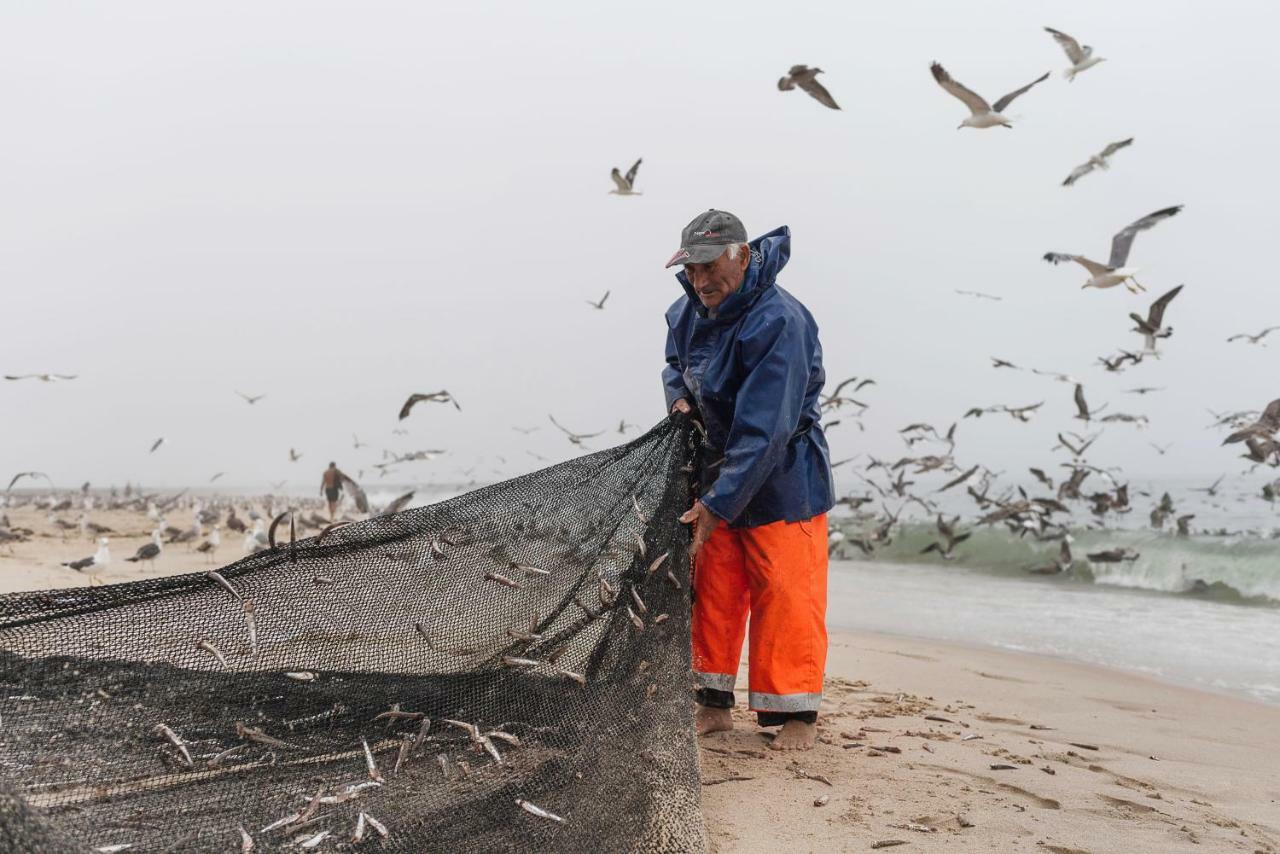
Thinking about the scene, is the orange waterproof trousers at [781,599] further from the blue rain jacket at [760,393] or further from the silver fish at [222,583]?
the silver fish at [222,583]

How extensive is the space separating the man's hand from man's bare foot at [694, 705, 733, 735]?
93 centimetres

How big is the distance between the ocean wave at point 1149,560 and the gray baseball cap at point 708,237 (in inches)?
487

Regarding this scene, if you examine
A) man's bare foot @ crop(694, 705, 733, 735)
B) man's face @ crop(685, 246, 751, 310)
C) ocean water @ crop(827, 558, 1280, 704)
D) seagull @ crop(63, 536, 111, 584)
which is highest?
man's face @ crop(685, 246, 751, 310)

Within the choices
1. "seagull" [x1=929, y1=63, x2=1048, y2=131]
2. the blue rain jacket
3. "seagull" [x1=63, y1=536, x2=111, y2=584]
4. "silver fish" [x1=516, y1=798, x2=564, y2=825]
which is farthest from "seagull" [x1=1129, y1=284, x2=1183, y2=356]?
"seagull" [x1=63, y1=536, x2=111, y2=584]

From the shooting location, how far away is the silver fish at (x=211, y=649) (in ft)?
10.6

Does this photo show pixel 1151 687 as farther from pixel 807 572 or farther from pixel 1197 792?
pixel 807 572

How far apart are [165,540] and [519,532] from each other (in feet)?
57.3

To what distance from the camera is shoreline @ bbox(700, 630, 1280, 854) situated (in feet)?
10.7

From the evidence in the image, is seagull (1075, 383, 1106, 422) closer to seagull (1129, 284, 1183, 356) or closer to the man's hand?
seagull (1129, 284, 1183, 356)

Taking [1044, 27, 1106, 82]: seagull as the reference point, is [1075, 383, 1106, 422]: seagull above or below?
below

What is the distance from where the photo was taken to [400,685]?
354cm

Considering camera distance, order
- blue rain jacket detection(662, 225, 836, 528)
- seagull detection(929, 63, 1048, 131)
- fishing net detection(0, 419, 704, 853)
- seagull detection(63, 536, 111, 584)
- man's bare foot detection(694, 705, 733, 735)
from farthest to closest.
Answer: seagull detection(63, 536, 111, 584), seagull detection(929, 63, 1048, 131), man's bare foot detection(694, 705, 733, 735), blue rain jacket detection(662, 225, 836, 528), fishing net detection(0, 419, 704, 853)

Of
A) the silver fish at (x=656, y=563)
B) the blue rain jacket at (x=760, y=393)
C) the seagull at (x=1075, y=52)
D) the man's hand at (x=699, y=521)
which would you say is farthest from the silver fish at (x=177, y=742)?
the seagull at (x=1075, y=52)

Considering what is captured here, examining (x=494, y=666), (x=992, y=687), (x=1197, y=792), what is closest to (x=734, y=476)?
(x=494, y=666)
